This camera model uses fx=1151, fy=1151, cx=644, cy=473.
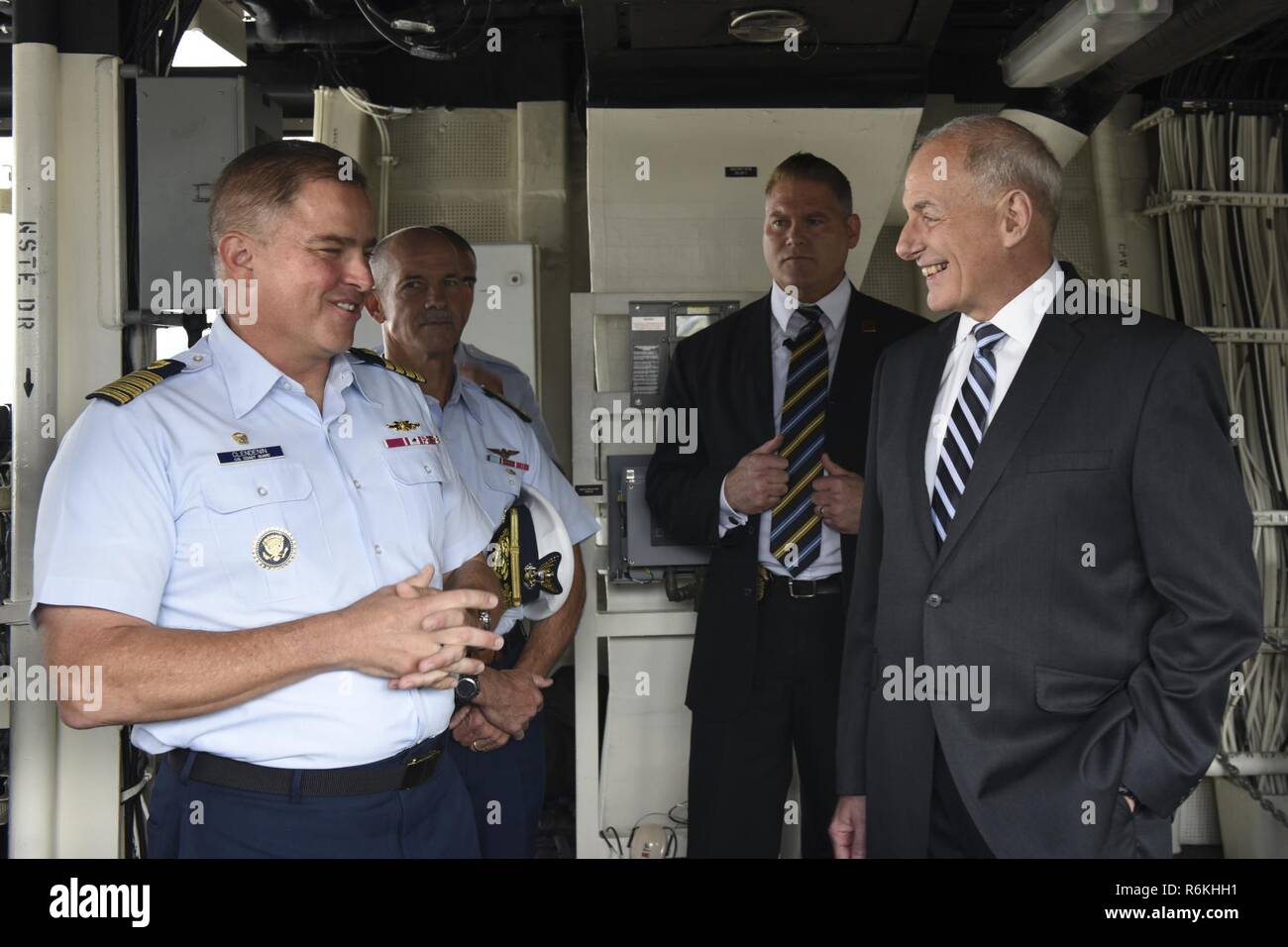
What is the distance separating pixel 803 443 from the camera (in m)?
3.33

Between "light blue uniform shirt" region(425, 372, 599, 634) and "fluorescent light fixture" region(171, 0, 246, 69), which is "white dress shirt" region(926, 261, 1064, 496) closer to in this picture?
"light blue uniform shirt" region(425, 372, 599, 634)

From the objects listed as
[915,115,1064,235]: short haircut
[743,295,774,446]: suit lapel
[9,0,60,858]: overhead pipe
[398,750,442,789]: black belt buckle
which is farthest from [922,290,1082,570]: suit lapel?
[9,0,60,858]: overhead pipe

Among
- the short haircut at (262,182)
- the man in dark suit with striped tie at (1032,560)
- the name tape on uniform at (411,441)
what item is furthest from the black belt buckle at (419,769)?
the short haircut at (262,182)

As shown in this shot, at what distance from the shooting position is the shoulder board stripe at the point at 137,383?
1.90 m

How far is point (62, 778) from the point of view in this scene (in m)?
2.90

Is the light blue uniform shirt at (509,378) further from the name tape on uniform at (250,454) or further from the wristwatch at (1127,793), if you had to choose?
the wristwatch at (1127,793)

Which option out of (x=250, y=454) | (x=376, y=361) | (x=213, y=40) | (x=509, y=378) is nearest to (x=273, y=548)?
(x=250, y=454)

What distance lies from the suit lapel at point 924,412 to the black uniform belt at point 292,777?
1.03m

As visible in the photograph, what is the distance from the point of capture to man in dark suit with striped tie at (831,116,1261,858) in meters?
1.85

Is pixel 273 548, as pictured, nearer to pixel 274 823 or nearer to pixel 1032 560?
pixel 274 823

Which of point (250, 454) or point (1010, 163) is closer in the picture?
point (250, 454)

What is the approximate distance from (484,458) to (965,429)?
4.93 ft

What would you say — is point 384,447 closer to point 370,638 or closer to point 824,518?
point 370,638

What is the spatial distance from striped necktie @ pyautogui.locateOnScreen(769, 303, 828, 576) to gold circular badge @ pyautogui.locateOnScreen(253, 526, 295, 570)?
1.58 m
